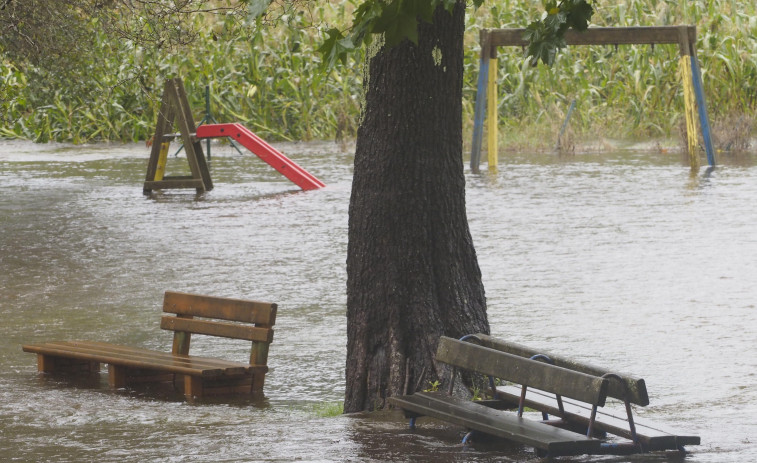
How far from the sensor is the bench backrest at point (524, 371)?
538 cm

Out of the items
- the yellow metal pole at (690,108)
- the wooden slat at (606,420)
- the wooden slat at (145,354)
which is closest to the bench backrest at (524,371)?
the wooden slat at (606,420)

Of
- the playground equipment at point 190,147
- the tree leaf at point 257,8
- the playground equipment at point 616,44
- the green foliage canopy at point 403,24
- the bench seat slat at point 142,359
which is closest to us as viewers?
the tree leaf at point 257,8

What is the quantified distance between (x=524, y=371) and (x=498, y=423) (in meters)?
0.29

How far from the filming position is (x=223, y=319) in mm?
7793

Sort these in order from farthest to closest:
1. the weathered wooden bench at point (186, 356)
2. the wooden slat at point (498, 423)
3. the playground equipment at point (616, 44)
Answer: the playground equipment at point (616, 44) < the weathered wooden bench at point (186, 356) < the wooden slat at point (498, 423)

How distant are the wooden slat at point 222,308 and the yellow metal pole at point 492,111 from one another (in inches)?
482

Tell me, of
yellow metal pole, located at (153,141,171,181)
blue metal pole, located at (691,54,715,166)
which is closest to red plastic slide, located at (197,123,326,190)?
yellow metal pole, located at (153,141,171,181)

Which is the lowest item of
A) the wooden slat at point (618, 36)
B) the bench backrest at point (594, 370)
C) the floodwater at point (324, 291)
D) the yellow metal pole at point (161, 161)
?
the floodwater at point (324, 291)

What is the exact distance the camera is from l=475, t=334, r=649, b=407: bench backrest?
538cm

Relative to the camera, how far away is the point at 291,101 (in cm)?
2661

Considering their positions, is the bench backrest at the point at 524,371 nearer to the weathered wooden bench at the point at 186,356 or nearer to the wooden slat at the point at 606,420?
the wooden slat at the point at 606,420

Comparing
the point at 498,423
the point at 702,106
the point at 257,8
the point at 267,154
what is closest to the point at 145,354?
the point at 498,423

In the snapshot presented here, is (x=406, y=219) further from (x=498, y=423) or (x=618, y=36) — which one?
(x=618, y=36)

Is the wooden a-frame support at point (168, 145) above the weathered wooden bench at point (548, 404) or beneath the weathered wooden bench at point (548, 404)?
above
